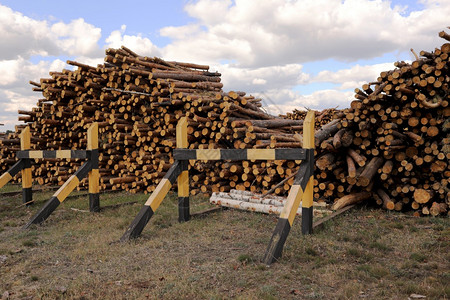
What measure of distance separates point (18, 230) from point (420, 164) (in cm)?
725

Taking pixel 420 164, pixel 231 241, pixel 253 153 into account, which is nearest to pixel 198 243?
pixel 231 241

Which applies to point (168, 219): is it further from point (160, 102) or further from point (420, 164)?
point (420, 164)

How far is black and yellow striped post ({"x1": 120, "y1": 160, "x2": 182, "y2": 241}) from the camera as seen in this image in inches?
207

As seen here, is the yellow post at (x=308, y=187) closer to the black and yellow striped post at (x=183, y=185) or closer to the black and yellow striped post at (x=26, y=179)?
the black and yellow striped post at (x=183, y=185)

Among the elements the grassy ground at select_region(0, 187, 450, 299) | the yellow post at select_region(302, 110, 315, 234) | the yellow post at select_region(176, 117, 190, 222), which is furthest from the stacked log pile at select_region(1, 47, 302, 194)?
the yellow post at select_region(302, 110, 315, 234)

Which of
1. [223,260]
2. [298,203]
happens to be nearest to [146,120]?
[298,203]

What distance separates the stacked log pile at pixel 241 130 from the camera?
22.6 feet

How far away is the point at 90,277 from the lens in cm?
377

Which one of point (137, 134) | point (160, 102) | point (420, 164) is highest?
point (160, 102)

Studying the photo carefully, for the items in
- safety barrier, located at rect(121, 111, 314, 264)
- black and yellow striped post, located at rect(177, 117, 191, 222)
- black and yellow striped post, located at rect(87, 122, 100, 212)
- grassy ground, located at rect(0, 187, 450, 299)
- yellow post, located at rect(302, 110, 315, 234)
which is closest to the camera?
grassy ground, located at rect(0, 187, 450, 299)

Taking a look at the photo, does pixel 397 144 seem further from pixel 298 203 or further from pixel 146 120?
pixel 146 120

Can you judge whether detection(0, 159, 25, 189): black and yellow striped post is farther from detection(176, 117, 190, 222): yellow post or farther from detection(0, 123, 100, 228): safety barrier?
detection(176, 117, 190, 222): yellow post

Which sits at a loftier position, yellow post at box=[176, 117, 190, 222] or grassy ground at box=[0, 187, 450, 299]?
yellow post at box=[176, 117, 190, 222]

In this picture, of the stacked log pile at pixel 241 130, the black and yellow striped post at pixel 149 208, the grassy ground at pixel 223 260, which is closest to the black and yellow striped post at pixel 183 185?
the black and yellow striped post at pixel 149 208
